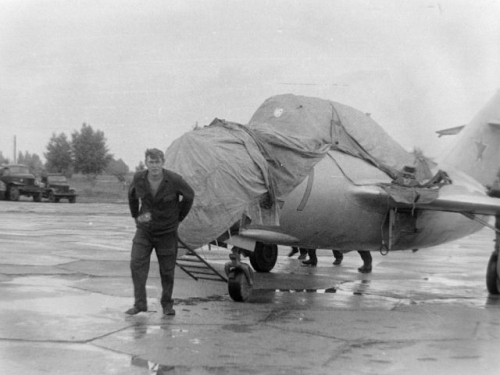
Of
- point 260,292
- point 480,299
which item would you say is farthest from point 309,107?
point 480,299

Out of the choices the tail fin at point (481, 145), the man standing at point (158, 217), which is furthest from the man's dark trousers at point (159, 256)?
the tail fin at point (481, 145)

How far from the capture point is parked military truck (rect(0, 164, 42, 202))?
45.2 metres

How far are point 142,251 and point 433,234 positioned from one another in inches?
233

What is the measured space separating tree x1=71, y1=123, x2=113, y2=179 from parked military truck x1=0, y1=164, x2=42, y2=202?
42.7 m

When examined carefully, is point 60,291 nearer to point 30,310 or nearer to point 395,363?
point 30,310

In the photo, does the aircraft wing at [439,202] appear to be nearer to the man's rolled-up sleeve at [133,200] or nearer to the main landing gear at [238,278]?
the main landing gear at [238,278]

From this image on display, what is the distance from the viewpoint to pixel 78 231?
21.4m

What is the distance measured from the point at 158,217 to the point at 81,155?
88299 mm

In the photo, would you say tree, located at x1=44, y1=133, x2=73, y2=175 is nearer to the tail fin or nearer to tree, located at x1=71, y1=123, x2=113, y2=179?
tree, located at x1=71, y1=123, x2=113, y2=179

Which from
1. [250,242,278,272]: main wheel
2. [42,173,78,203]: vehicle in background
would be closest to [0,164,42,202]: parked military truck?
[42,173,78,203]: vehicle in background

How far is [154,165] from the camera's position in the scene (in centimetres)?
804

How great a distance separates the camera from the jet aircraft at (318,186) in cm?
900

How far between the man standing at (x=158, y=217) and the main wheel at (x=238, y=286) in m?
1.31

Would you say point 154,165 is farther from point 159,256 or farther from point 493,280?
point 493,280
